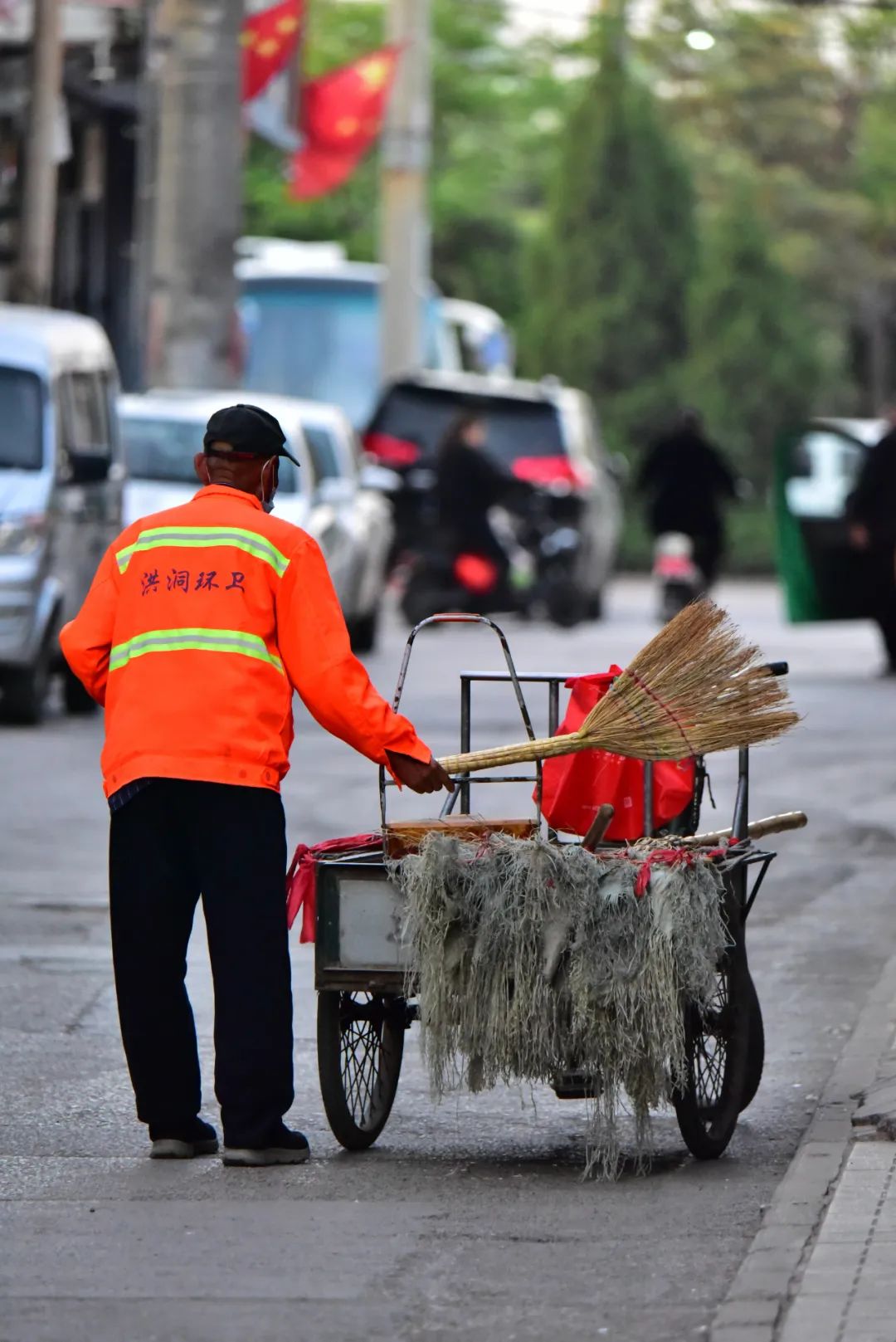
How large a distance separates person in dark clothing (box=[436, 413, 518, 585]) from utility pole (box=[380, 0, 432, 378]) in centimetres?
771

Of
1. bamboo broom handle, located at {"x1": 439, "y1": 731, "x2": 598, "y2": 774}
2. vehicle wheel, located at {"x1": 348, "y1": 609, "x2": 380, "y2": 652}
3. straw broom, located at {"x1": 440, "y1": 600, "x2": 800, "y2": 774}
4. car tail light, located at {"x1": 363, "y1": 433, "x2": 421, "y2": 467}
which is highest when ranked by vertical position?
car tail light, located at {"x1": 363, "y1": 433, "x2": 421, "y2": 467}

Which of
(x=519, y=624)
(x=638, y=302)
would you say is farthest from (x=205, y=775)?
(x=638, y=302)

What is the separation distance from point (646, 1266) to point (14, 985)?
369 centimetres

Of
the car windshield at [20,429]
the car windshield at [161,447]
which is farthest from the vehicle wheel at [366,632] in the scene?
the car windshield at [20,429]

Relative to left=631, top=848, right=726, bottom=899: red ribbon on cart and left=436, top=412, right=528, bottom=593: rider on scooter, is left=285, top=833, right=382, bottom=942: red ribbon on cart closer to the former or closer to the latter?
left=631, top=848, right=726, bottom=899: red ribbon on cart

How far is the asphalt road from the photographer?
539cm

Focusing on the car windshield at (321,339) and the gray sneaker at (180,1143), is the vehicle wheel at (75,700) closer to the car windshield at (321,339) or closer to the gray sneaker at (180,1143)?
the gray sneaker at (180,1143)

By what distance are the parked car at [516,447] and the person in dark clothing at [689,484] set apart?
0.82 metres

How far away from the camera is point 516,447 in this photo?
1068 inches

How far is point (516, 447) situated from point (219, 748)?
20.8 metres

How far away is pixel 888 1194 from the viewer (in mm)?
6098

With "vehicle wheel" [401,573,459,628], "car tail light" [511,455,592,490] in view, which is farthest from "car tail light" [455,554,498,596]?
"car tail light" [511,455,592,490]

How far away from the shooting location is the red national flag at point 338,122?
2731 cm

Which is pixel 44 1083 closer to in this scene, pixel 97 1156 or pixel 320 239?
pixel 97 1156
